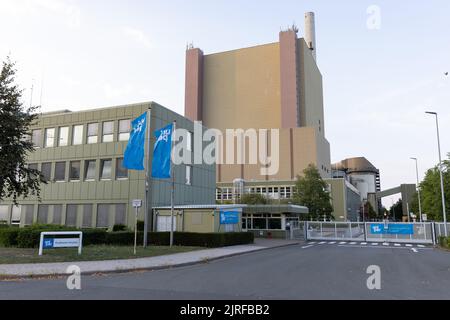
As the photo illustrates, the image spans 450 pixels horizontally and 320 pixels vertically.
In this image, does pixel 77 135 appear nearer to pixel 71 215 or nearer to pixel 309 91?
pixel 71 215

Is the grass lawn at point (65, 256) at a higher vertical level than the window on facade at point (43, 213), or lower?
lower

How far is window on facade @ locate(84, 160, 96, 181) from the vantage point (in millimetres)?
33644

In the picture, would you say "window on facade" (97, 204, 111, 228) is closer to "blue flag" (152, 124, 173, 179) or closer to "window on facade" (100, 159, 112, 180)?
"window on facade" (100, 159, 112, 180)

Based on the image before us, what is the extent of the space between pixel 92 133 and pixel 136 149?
14695 mm

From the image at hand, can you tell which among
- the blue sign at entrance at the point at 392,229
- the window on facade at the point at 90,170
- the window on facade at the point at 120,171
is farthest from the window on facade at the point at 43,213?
the blue sign at entrance at the point at 392,229

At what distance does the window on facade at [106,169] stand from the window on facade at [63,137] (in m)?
4.66

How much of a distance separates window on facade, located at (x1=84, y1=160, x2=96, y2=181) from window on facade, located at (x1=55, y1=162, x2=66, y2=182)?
2442mm

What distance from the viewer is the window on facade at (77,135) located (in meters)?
34.7

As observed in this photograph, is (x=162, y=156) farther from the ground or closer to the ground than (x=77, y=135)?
closer to the ground

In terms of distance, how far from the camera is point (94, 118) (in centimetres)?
3406

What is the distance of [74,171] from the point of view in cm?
3438

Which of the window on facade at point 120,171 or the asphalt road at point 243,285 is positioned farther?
the window on facade at point 120,171

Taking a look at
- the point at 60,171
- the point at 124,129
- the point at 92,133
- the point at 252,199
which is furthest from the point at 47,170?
the point at 252,199

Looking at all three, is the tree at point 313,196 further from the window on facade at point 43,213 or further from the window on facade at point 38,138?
the window on facade at point 38,138
